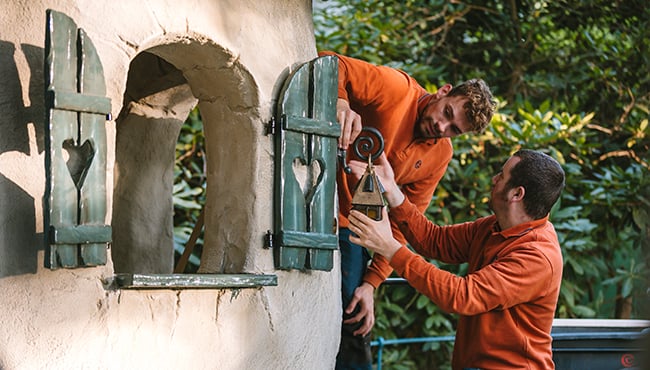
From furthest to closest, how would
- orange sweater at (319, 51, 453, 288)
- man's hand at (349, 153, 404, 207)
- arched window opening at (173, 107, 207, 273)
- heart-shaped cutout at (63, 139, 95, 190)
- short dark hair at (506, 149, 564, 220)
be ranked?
arched window opening at (173, 107, 207, 273) < orange sweater at (319, 51, 453, 288) < man's hand at (349, 153, 404, 207) < short dark hair at (506, 149, 564, 220) < heart-shaped cutout at (63, 139, 95, 190)

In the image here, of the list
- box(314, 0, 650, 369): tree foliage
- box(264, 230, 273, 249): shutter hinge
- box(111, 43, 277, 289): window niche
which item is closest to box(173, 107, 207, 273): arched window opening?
box(314, 0, 650, 369): tree foliage

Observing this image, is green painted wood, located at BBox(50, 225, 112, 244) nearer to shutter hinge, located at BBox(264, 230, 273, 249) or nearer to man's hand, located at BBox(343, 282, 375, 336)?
shutter hinge, located at BBox(264, 230, 273, 249)

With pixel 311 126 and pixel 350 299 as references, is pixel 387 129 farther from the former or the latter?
pixel 350 299

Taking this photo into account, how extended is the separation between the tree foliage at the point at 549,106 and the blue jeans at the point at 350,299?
100 inches

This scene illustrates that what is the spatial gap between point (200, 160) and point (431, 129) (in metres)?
2.99

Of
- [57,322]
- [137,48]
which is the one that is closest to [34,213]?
[57,322]

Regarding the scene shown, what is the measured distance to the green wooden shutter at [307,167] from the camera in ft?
10.4

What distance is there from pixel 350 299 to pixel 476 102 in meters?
0.99

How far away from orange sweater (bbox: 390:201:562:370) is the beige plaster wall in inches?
17.2

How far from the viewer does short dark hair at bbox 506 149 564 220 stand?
3391 millimetres

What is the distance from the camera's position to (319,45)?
6828mm

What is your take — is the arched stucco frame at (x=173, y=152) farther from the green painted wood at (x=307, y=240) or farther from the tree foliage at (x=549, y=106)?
the tree foliage at (x=549, y=106)

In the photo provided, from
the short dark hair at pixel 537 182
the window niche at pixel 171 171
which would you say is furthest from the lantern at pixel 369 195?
the short dark hair at pixel 537 182

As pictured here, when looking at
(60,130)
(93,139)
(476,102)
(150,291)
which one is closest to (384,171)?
(476,102)
